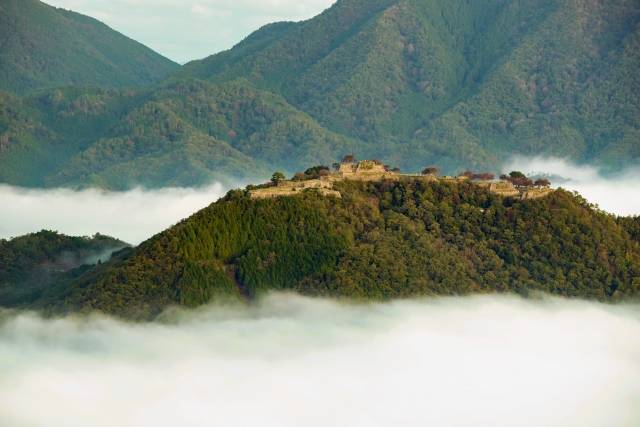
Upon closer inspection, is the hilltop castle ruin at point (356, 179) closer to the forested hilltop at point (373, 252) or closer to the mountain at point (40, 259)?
the forested hilltop at point (373, 252)

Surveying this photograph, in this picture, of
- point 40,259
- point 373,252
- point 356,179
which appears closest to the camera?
point 373,252

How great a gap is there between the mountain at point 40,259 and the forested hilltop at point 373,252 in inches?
307

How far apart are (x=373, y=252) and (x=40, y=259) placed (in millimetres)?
38605

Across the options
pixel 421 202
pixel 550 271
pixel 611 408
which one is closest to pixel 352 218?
pixel 421 202

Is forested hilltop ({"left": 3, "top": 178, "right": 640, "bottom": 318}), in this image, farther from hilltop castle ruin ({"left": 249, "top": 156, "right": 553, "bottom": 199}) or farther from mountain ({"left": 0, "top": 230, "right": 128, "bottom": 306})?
mountain ({"left": 0, "top": 230, "right": 128, "bottom": 306})

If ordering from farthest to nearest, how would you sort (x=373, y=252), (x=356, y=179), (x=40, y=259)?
(x=40, y=259) → (x=356, y=179) → (x=373, y=252)

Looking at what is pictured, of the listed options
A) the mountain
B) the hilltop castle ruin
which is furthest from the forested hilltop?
the mountain

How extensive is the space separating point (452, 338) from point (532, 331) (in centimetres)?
673

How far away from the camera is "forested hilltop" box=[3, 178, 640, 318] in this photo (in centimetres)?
14050

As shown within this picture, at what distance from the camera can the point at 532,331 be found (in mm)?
141750

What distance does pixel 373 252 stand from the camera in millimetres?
143125

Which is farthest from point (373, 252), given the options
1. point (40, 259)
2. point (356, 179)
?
point (40, 259)

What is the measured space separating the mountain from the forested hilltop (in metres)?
7.79

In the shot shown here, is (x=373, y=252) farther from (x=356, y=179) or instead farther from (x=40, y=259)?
(x=40, y=259)
